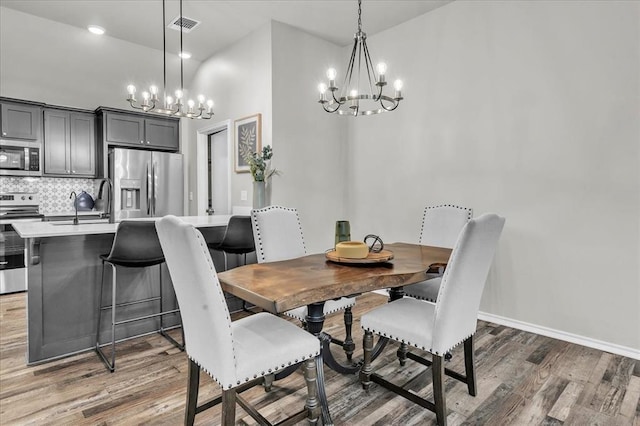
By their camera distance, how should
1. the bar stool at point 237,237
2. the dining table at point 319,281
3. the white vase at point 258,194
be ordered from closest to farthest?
the dining table at point 319,281 < the bar stool at point 237,237 < the white vase at point 258,194

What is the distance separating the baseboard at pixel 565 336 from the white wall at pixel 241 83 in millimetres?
2869

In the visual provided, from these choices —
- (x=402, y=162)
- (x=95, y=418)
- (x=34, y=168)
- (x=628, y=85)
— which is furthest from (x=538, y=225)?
(x=34, y=168)

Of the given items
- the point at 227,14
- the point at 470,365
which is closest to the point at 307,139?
Result: the point at 227,14

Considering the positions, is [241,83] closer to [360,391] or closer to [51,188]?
[51,188]

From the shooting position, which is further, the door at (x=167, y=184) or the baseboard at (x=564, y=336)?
the door at (x=167, y=184)

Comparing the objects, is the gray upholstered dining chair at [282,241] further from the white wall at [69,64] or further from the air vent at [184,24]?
the white wall at [69,64]

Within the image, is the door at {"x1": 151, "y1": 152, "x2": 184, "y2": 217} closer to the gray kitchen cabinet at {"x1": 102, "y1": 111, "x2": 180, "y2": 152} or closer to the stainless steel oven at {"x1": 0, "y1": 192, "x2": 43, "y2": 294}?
the gray kitchen cabinet at {"x1": 102, "y1": 111, "x2": 180, "y2": 152}

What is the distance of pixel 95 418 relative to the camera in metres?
1.89

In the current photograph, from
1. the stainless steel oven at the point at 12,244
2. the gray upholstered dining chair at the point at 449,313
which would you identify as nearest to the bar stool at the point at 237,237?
the gray upholstered dining chair at the point at 449,313

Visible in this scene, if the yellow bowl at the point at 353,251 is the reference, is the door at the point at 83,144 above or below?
above

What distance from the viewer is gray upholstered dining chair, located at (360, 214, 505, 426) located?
1.67 meters

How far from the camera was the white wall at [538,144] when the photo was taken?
105 inches

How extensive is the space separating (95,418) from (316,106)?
11.7ft

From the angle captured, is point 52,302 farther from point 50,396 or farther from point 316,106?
point 316,106
